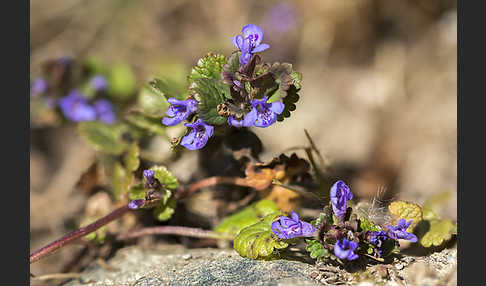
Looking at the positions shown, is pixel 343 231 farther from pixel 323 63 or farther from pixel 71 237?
pixel 323 63

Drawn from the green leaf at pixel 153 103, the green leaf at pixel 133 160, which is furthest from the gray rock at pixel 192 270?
the green leaf at pixel 153 103

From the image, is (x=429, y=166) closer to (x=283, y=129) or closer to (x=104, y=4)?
(x=283, y=129)

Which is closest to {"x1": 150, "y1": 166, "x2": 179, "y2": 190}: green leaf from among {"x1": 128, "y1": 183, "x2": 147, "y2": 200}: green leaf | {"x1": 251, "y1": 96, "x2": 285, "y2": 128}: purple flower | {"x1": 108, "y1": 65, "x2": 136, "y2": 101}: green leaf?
{"x1": 128, "y1": 183, "x2": 147, "y2": 200}: green leaf

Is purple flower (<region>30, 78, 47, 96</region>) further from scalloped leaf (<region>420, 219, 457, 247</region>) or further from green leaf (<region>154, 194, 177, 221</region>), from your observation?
scalloped leaf (<region>420, 219, 457, 247</region>)

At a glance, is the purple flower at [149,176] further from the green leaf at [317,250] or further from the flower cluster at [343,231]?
the green leaf at [317,250]

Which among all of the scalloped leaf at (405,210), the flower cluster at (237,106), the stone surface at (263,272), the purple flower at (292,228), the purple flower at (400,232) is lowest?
the stone surface at (263,272)
